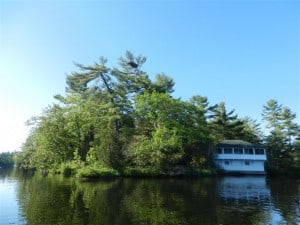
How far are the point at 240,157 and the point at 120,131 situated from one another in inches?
840

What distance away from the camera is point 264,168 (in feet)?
174

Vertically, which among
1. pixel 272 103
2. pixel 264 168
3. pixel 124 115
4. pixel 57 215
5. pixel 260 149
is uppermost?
pixel 272 103

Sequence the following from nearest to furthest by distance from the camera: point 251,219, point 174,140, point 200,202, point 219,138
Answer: point 251,219
point 200,202
point 174,140
point 219,138

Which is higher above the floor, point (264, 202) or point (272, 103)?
point (272, 103)

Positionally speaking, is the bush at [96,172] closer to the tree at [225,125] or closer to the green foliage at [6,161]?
the tree at [225,125]

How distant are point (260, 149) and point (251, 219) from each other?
40352mm

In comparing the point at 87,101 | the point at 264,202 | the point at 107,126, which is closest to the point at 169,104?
the point at 107,126

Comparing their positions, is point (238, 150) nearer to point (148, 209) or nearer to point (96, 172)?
point (96, 172)

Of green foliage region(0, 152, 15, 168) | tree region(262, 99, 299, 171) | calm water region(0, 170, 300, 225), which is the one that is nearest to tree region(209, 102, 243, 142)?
tree region(262, 99, 299, 171)

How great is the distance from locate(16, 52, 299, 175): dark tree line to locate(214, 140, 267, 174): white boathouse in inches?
95.6

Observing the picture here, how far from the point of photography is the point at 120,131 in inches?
1848

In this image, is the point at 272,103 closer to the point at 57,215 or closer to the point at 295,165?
the point at 295,165

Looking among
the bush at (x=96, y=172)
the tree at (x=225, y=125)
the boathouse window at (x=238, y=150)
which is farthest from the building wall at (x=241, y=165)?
the bush at (x=96, y=172)

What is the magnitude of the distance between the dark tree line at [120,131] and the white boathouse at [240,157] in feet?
7.97
